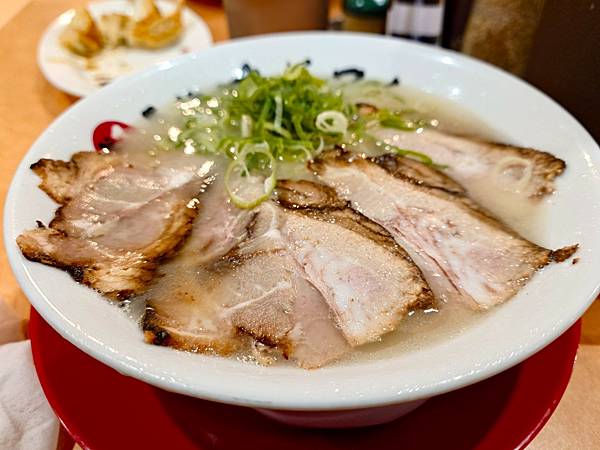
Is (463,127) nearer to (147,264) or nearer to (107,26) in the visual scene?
(147,264)

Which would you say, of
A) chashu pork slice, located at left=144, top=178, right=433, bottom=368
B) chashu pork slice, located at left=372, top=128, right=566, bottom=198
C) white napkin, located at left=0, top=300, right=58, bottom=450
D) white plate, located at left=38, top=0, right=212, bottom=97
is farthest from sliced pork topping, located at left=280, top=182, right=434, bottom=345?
white plate, located at left=38, top=0, right=212, bottom=97

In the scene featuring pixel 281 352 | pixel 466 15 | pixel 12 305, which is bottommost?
pixel 12 305

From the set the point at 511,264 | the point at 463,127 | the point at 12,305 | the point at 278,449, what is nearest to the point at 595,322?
the point at 511,264

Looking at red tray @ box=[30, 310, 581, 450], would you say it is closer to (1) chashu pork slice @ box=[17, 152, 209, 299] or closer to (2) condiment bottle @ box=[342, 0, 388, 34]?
(1) chashu pork slice @ box=[17, 152, 209, 299]

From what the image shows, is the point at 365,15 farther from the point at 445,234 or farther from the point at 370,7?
the point at 445,234

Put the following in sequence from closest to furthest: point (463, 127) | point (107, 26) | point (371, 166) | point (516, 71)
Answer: point (371, 166) < point (463, 127) < point (516, 71) < point (107, 26)

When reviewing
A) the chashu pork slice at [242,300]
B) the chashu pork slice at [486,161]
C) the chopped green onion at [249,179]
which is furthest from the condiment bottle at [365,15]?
the chashu pork slice at [242,300]

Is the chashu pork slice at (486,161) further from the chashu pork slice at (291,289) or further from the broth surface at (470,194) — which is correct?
the chashu pork slice at (291,289)
